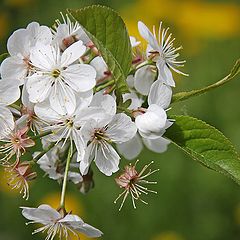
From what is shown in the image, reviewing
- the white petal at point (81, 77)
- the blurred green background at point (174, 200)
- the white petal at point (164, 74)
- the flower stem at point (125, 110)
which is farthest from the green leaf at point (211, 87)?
the blurred green background at point (174, 200)

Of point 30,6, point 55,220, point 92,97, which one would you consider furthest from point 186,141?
point 30,6

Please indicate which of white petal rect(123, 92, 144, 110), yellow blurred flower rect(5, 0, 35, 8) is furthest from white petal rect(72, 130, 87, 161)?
yellow blurred flower rect(5, 0, 35, 8)

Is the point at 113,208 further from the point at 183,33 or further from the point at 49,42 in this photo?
the point at 49,42

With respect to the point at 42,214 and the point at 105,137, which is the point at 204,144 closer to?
the point at 105,137

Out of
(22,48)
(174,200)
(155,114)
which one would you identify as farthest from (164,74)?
(174,200)

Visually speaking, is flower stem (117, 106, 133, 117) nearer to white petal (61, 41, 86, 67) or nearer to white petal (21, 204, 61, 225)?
white petal (61, 41, 86, 67)

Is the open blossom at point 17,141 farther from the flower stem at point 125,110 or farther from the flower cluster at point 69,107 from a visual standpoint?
the flower stem at point 125,110
